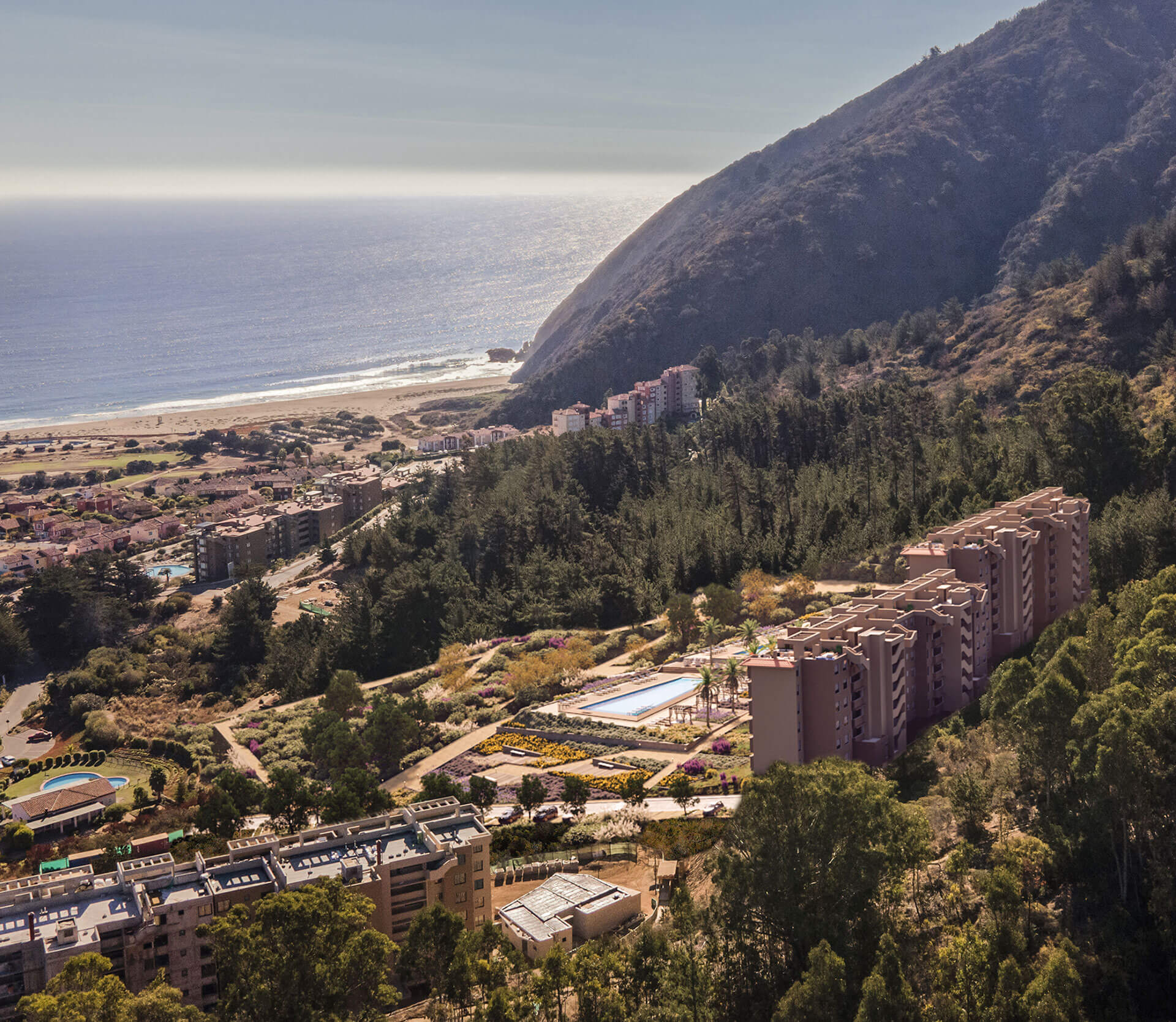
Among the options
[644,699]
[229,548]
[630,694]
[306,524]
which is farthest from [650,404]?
[644,699]

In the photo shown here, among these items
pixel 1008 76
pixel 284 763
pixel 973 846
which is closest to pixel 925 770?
pixel 973 846

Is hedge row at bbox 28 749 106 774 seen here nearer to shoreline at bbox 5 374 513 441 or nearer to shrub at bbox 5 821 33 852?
shrub at bbox 5 821 33 852

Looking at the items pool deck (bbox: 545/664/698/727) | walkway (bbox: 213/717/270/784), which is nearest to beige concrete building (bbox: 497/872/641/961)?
pool deck (bbox: 545/664/698/727)

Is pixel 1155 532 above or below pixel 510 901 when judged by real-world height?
above

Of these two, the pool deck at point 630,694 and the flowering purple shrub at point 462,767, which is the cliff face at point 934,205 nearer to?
the pool deck at point 630,694

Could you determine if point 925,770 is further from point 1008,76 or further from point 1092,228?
point 1008,76

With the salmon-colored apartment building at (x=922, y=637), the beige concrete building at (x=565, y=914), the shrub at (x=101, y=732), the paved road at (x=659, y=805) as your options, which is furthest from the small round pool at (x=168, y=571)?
the beige concrete building at (x=565, y=914)
